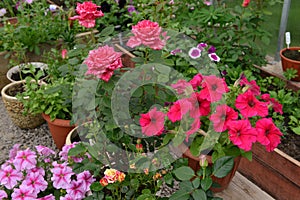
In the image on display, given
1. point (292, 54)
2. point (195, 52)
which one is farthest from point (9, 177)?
point (292, 54)

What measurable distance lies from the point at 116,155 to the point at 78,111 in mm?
255

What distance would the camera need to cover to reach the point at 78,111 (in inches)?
58.3

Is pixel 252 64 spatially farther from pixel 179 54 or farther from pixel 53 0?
pixel 53 0

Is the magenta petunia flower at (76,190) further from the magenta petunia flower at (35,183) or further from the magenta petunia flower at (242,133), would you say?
the magenta petunia flower at (242,133)

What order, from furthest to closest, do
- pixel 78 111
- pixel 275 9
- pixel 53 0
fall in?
pixel 53 0 → pixel 275 9 → pixel 78 111

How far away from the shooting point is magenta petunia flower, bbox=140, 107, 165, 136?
3.74 feet

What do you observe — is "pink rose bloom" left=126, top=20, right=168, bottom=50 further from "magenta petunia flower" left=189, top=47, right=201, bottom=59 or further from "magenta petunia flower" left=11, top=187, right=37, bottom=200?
"magenta petunia flower" left=189, top=47, right=201, bottom=59

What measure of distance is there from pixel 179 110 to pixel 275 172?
88 centimetres

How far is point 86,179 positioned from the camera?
1.41 meters

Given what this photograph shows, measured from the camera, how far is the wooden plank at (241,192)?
61.5 inches

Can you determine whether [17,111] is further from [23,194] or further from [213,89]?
[213,89]

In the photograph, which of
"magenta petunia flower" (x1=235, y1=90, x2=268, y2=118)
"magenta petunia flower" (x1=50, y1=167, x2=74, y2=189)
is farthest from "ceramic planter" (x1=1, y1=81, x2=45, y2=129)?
"magenta petunia flower" (x1=235, y1=90, x2=268, y2=118)

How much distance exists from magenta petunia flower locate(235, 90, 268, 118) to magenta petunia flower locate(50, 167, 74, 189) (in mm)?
742

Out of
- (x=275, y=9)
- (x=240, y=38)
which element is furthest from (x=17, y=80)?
(x=275, y=9)
